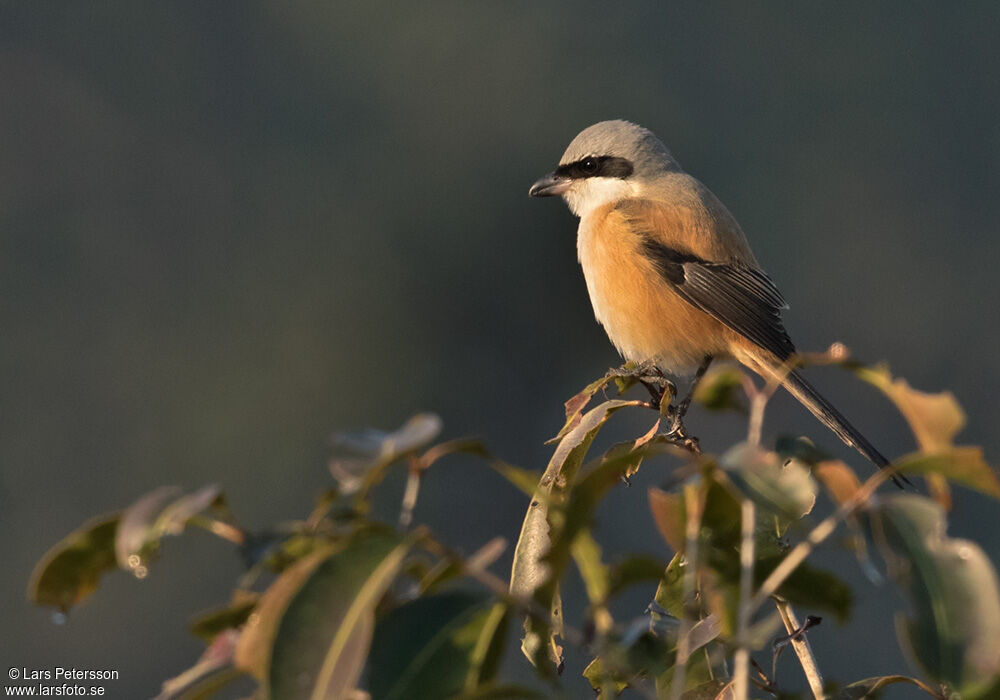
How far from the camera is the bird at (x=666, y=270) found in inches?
125

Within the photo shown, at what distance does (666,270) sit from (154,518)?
104 inches

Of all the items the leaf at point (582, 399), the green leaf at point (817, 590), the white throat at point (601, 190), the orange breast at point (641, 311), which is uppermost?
the white throat at point (601, 190)

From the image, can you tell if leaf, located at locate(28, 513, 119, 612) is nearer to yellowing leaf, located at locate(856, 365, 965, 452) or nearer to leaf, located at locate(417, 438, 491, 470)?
leaf, located at locate(417, 438, 491, 470)

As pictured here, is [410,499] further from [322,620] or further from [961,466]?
[961,466]

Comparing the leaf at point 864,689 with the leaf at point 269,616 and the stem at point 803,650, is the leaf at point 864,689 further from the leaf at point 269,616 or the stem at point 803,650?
the leaf at point 269,616

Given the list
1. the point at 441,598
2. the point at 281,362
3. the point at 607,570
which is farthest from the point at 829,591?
the point at 281,362

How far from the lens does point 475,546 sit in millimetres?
7398

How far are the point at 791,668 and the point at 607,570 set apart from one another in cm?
667

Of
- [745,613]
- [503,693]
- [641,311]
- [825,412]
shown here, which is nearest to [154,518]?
[503,693]

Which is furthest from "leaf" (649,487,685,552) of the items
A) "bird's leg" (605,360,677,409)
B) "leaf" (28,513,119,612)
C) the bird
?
the bird

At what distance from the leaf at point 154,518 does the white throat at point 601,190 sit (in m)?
2.85

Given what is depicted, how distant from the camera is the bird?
3.18 metres

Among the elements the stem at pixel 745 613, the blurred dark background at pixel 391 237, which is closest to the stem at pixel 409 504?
the stem at pixel 745 613

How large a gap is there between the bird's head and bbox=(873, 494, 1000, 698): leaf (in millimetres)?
2828
